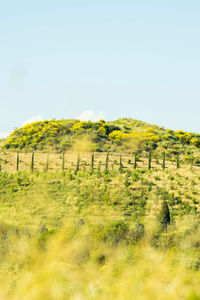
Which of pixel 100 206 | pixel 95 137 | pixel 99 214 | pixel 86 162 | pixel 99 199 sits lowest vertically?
pixel 99 214

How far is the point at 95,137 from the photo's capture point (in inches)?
3017

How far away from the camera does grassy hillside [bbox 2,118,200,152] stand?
73.0m

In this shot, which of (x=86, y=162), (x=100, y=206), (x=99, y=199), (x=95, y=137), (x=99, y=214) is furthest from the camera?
(x=95, y=137)

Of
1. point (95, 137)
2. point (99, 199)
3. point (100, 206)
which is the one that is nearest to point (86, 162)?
point (99, 199)

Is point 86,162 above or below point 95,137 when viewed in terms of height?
below

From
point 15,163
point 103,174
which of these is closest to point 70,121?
point 15,163

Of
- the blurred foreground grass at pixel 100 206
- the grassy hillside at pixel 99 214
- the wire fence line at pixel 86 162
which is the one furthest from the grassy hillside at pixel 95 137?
the blurred foreground grass at pixel 100 206

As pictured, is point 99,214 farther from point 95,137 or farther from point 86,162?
point 95,137

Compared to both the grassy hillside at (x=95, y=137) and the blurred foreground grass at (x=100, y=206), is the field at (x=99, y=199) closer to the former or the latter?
the blurred foreground grass at (x=100, y=206)

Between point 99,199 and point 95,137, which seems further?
point 95,137

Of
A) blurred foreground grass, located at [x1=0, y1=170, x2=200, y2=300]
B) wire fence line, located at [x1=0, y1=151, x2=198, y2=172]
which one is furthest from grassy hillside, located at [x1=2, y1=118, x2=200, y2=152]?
blurred foreground grass, located at [x1=0, y1=170, x2=200, y2=300]

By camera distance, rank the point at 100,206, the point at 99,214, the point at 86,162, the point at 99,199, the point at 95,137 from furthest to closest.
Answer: the point at 95,137, the point at 86,162, the point at 99,199, the point at 100,206, the point at 99,214

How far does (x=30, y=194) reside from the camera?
48219mm

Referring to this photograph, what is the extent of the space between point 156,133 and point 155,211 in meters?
43.4
